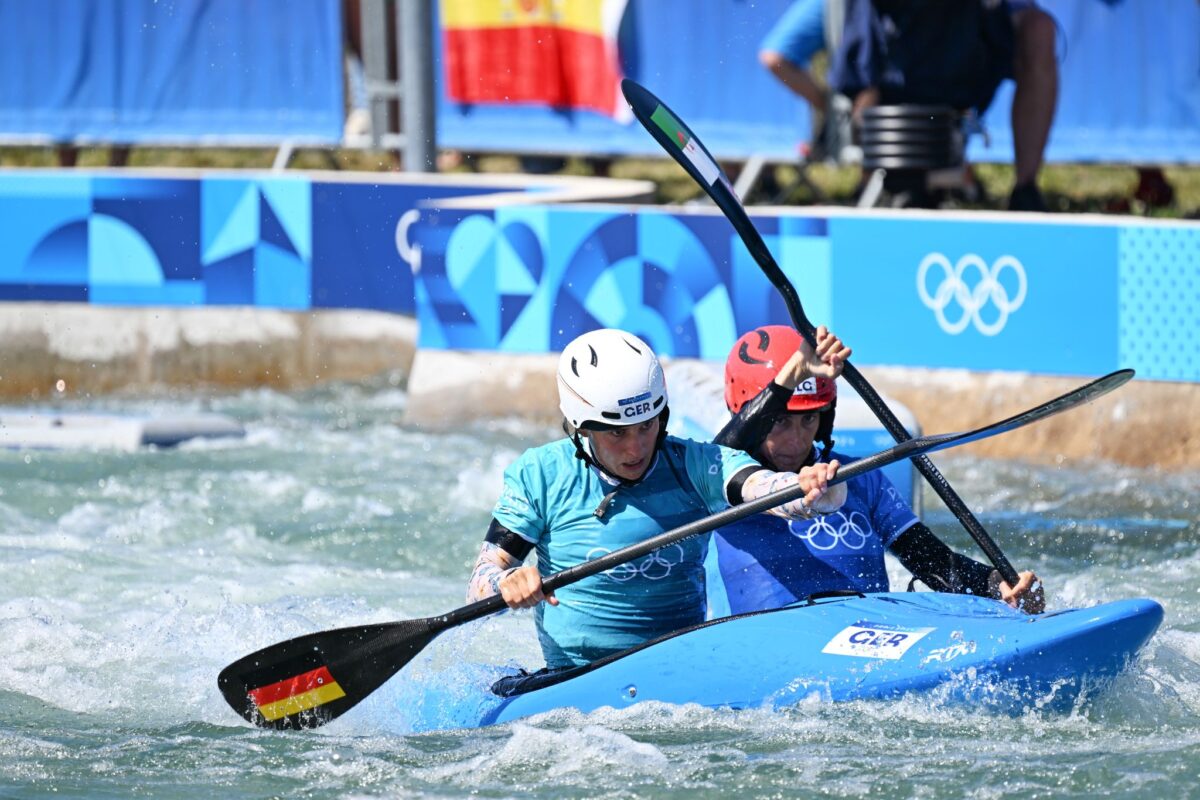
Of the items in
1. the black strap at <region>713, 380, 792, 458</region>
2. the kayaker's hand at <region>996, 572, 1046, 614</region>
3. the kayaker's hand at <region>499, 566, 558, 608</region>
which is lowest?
the kayaker's hand at <region>996, 572, 1046, 614</region>

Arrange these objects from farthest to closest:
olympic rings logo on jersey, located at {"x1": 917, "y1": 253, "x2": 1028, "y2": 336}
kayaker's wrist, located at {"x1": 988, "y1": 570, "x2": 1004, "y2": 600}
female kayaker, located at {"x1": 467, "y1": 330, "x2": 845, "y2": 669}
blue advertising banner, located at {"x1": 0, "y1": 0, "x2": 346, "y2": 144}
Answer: blue advertising banner, located at {"x1": 0, "y1": 0, "x2": 346, "y2": 144}
olympic rings logo on jersey, located at {"x1": 917, "y1": 253, "x2": 1028, "y2": 336}
kayaker's wrist, located at {"x1": 988, "y1": 570, "x2": 1004, "y2": 600}
female kayaker, located at {"x1": 467, "y1": 330, "x2": 845, "y2": 669}

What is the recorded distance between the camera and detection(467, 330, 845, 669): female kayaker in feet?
16.7

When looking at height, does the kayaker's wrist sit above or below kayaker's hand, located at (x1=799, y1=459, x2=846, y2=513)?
below

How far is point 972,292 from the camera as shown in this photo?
358 inches

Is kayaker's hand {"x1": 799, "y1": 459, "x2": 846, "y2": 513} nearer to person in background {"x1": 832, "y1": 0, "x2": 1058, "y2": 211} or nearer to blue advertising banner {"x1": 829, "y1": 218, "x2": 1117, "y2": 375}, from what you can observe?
blue advertising banner {"x1": 829, "y1": 218, "x2": 1117, "y2": 375}

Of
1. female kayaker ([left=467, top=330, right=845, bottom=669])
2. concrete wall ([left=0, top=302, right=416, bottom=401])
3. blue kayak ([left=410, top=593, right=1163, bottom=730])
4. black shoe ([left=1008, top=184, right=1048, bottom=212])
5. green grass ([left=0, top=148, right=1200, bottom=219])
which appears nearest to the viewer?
blue kayak ([left=410, top=593, right=1163, bottom=730])

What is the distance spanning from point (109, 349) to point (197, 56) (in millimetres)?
2953

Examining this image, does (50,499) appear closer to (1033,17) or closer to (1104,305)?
(1104,305)

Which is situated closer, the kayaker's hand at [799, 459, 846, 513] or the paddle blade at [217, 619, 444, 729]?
the kayaker's hand at [799, 459, 846, 513]

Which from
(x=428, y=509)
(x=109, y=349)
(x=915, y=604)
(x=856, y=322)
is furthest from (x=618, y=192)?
(x=915, y=604)

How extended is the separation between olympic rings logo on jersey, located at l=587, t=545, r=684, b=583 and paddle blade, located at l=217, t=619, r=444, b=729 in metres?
0.63

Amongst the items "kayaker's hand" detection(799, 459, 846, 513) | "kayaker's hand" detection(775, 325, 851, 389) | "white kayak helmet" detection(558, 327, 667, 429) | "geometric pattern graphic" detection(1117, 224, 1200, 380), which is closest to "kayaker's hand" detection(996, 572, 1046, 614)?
"kayaker's hand" detection(799, 459, 846, 513)

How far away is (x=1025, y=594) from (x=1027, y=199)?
5.02 meters

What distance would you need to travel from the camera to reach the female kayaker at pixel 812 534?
5.54 m
